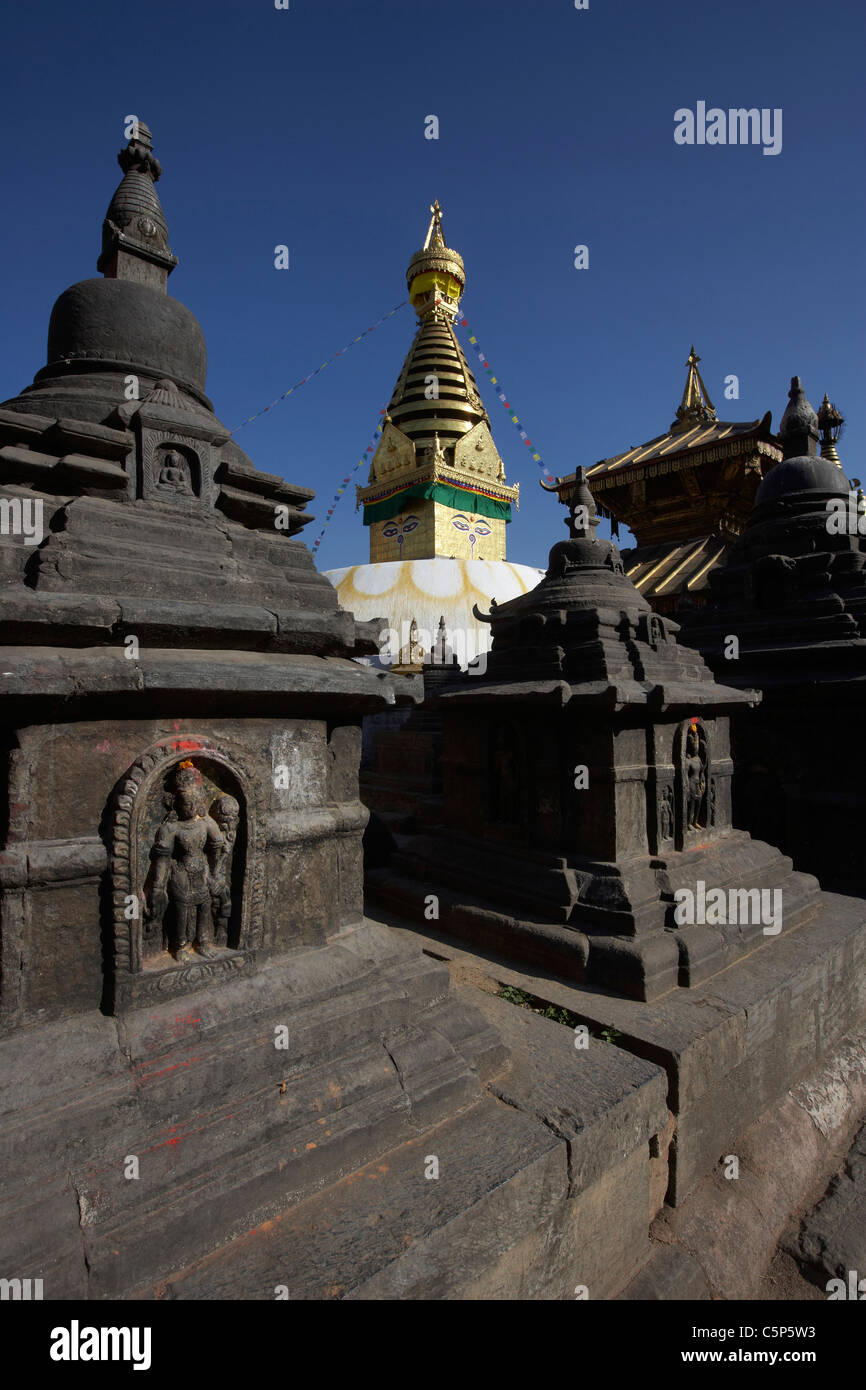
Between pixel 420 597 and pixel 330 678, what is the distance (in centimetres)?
2076

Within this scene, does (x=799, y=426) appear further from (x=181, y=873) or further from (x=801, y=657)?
(x=181, y=873)

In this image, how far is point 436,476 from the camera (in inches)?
1019

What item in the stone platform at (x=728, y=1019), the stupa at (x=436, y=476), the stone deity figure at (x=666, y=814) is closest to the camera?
the stone platform at (x=728, y=1019)

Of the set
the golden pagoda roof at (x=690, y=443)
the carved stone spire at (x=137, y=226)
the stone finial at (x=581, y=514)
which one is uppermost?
the golden pagoda roof at (x=690, y=443)

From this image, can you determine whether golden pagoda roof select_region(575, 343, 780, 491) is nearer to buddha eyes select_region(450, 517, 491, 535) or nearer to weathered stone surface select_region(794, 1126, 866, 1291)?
buddha eyes select_region(450, 517, 491, 535)

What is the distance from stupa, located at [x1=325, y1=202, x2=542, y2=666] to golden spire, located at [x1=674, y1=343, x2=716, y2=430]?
26.8 ft

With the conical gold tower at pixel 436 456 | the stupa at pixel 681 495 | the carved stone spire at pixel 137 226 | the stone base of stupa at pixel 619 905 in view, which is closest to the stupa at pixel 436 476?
the conical gold tower at pixel 436 456

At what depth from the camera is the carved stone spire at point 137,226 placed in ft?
13.1

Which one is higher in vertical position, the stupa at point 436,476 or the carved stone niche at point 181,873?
the stupa at point 436,476

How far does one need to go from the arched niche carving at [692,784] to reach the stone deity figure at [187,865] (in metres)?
3.86

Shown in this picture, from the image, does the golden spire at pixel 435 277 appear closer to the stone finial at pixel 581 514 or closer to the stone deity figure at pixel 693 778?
the stone finial at pixel 581 514
